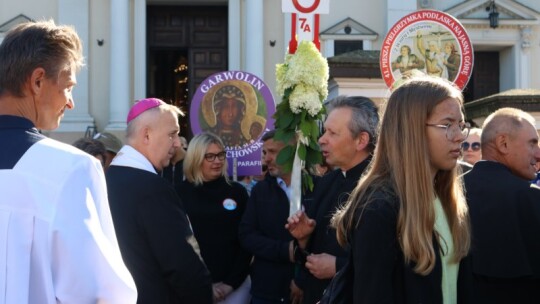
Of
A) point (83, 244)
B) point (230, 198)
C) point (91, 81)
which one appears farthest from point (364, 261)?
point (91, 81)

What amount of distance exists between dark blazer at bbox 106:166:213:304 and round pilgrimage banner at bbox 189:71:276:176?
10.8 feet

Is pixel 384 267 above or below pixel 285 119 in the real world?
below

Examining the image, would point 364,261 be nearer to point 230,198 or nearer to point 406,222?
point 406,222

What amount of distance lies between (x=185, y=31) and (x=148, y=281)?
607 inches

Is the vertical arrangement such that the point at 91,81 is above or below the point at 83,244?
above

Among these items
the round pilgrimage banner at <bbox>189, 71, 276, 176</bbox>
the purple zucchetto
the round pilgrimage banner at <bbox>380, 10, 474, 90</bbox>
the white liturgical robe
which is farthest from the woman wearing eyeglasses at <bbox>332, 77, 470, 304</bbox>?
the round pilgrimage banner at <bbox>189, 71, 276, 176</bbox>

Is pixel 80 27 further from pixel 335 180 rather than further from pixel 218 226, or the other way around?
pixel 335 180

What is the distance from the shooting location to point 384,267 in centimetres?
268

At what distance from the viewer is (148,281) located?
4.07 meters

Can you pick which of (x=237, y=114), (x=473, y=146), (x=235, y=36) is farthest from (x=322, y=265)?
(x=235, y=36)

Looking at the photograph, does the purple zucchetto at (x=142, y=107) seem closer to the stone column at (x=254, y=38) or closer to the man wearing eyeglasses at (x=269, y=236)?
the man wearing eyeglasses at (x=269, y=236)

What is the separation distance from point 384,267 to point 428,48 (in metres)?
4.44

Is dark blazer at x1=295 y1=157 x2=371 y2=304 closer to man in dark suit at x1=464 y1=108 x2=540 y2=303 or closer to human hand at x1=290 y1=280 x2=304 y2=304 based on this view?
human hand at x1=290 y1=280 x2=304 y2=304

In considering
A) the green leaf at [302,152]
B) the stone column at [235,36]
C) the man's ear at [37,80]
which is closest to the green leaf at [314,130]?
the green leaf at [302,152]
